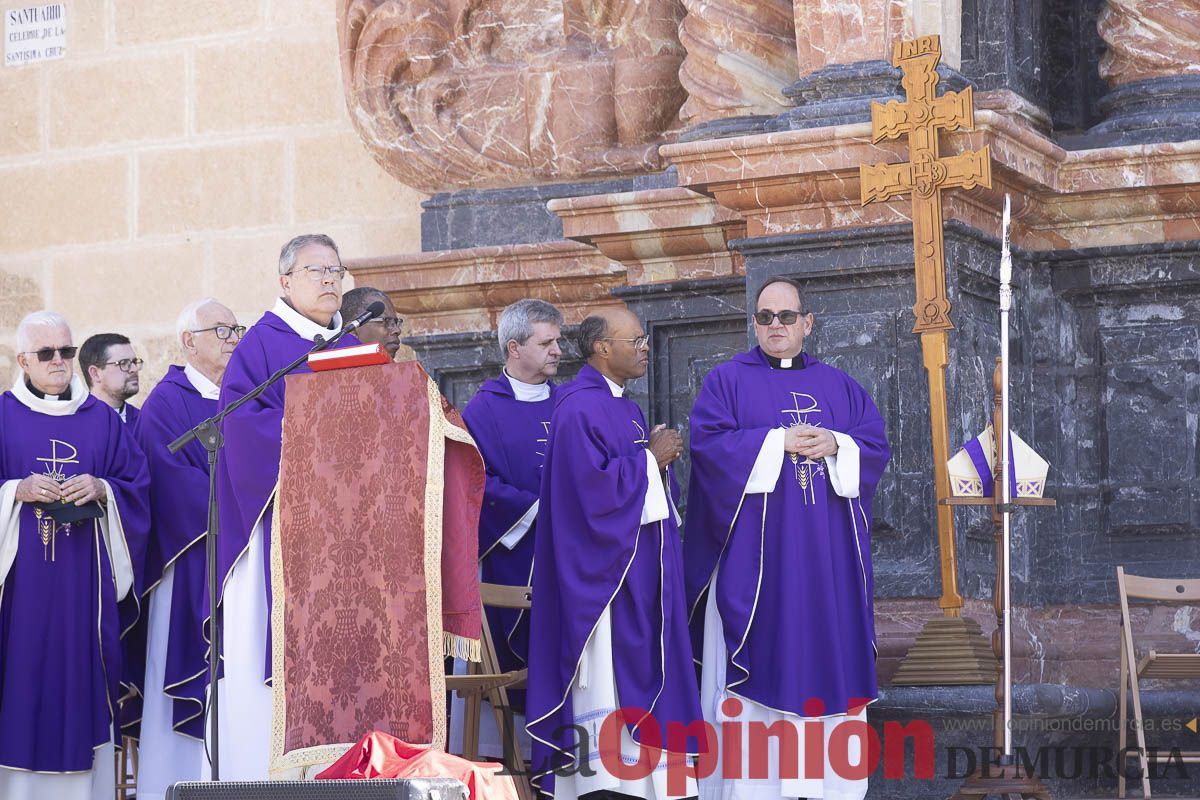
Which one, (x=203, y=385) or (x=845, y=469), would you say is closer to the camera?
(x=845, y=469)

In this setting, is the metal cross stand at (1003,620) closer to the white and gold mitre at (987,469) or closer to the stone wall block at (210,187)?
the white and gold mitre at (987,469)

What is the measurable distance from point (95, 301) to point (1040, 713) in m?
5.47

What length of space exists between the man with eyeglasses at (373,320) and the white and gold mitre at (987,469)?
6.95 feet

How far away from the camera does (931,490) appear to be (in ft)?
27.3

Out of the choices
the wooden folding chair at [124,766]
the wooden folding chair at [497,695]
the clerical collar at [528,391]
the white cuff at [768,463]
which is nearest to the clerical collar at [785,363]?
the white cuff at [768,463]

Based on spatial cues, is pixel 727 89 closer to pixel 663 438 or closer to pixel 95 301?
pixel 663 438

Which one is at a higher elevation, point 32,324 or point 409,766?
point 32,324

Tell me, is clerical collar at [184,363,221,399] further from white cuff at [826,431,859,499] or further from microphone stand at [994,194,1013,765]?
microphone stand at [994,194,1013,765]

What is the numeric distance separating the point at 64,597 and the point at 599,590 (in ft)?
6.71

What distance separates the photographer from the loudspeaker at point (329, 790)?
18.3 feet

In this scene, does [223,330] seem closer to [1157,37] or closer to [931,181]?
[931,181]

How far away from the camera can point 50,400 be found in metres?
8.32

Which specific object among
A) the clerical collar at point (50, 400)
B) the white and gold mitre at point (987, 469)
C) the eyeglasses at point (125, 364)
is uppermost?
the eyeglasses at point (125, 364)

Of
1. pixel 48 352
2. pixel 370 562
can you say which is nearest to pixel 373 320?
pixel 48 352
